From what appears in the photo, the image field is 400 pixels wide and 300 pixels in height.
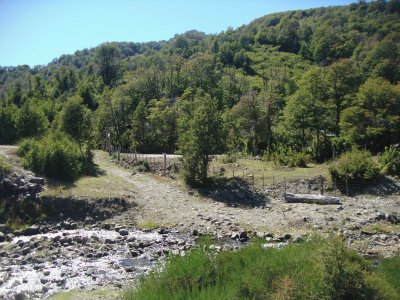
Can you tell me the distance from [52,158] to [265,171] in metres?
19.6

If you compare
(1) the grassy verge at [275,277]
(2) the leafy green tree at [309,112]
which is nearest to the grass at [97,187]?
(1) the grassy verge at [275,277]

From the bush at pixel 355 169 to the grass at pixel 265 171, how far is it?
45.9 inches

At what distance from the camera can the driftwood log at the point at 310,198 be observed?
104 ft

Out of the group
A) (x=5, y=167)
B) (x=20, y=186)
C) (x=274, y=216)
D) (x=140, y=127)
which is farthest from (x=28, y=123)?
(x=274, y=216)

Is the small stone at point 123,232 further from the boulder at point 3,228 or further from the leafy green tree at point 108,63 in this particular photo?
the leafy green tree at point 108,63

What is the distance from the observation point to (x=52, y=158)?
34.5 metres

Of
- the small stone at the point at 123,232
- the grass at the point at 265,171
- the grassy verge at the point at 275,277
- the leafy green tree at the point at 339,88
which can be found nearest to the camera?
the grassy verge at the point at 275,277

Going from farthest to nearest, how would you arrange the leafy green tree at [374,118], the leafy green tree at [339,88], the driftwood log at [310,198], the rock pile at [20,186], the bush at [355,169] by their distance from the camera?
the leafy green tree at [339,88], the leafy green tree at [374,118], the bush at [355,169], the driftwood log at [310,198], the rock pile at [20,186]

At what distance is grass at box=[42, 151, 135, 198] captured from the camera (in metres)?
31.5

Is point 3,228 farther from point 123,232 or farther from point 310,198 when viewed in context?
point 310,198

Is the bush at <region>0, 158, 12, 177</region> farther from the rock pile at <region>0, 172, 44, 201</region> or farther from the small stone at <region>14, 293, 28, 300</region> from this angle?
the small stone at <region>14, 293, 28, 300</region>

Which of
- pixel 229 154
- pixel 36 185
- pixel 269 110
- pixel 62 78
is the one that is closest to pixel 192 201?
pixel 229 154

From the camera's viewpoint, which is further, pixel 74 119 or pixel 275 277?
pixel 74 119

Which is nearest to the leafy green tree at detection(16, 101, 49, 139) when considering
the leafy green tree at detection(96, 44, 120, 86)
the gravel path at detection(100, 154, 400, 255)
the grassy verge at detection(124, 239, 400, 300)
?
the gravel path at detection(100, 154, 400, 255)
